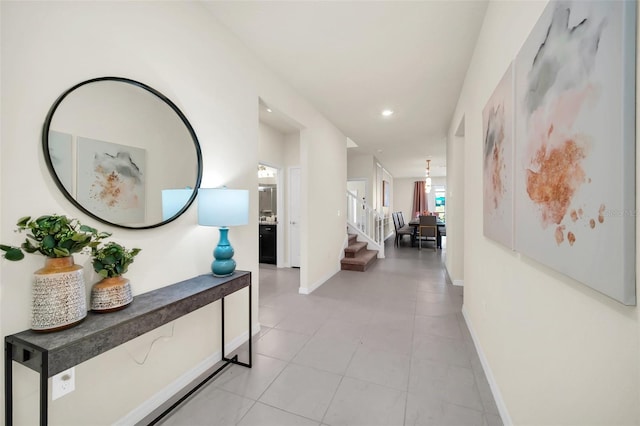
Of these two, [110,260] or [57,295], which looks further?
[110,260]

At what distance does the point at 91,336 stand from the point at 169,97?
1.44 metres

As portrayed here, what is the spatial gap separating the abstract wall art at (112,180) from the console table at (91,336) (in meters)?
0.49

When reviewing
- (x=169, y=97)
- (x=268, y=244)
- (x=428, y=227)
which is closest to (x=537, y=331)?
(x=169, y=97)

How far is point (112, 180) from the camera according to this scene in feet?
4.83

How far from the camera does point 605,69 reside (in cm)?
66

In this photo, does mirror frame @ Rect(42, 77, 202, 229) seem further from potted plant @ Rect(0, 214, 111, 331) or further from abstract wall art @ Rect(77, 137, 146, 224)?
potted plant @ Rect(0, 214, 111, 331)

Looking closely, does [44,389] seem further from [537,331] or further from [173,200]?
[537,331]

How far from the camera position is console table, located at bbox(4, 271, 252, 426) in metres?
1.00

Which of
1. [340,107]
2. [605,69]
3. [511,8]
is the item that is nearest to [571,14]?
[605,69]

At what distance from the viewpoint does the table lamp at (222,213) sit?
1.79 meters

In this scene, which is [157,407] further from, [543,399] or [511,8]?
[511,8]

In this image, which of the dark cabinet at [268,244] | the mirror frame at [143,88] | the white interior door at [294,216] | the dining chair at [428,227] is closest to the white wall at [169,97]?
the mirror frame at [143,88]

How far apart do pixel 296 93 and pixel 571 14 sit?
9.55 feet

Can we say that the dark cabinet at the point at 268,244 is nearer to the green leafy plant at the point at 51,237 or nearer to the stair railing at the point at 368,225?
the stair railing at the point at 368,225
